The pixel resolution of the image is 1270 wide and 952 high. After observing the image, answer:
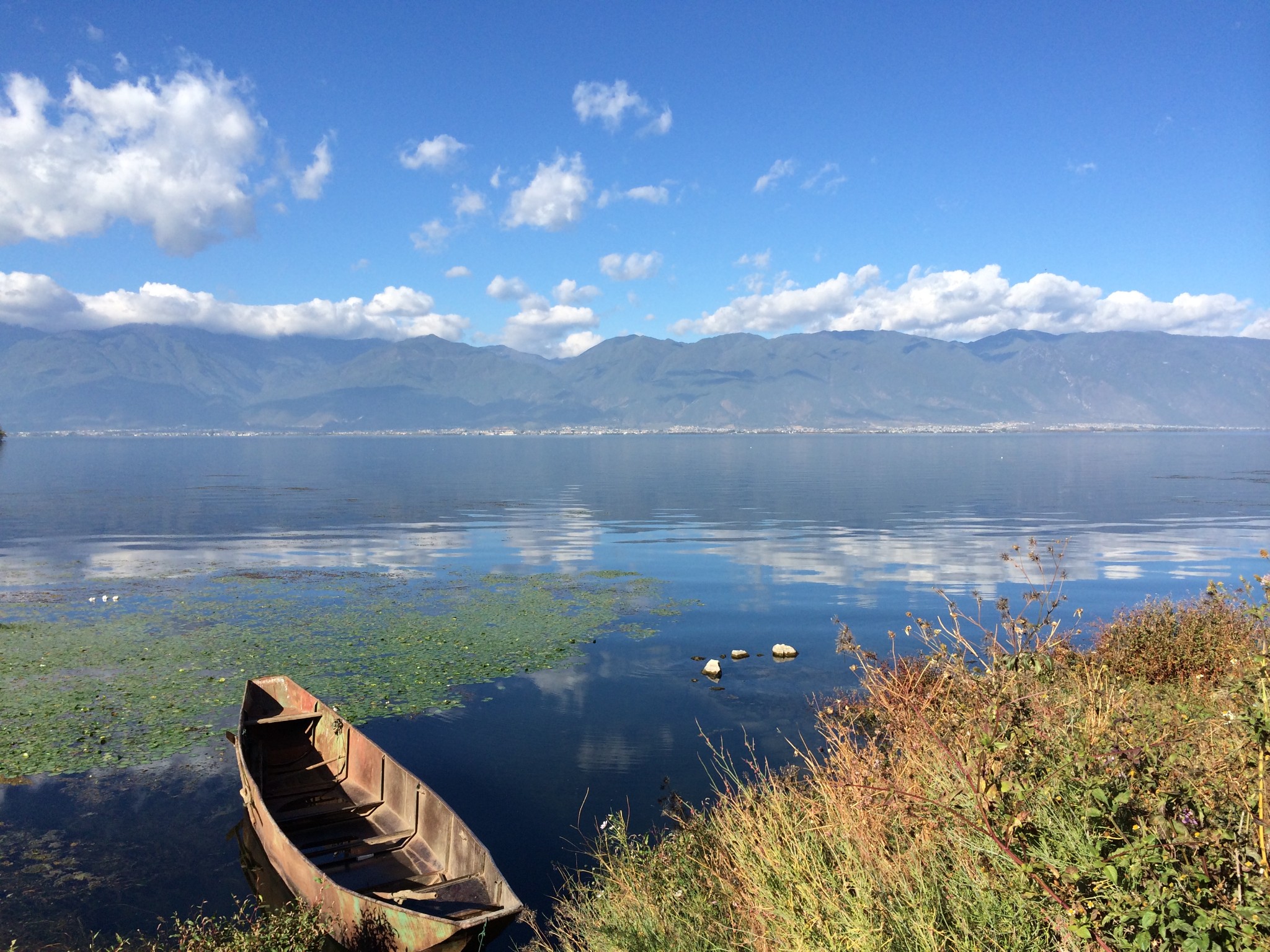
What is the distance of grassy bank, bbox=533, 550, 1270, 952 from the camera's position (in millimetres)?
5453

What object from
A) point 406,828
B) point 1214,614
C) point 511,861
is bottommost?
point 511,861

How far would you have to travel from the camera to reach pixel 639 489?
94750 millimetres

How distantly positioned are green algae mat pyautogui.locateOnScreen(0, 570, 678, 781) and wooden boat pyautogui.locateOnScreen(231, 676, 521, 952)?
10.6ft

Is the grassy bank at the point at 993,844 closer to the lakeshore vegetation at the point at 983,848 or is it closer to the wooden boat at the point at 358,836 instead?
the lakeshore vegetation at the point at 983,848

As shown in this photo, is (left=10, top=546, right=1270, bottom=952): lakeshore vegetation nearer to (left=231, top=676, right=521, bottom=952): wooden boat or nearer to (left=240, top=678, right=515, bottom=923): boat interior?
(left=231, top=676, right=521, bottom=952): wooden boat

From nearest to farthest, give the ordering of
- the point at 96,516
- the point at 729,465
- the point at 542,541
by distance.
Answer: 1. the point at 542,541
2. the point at 96,516
3. the point at 729,465

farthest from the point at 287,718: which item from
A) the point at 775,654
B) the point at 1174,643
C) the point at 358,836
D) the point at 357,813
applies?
the point at 1174,643

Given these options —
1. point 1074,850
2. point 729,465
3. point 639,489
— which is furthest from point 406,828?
point 729,465

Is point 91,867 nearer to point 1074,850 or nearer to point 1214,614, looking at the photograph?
point 1074,850

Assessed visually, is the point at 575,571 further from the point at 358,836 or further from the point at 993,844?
the point at 993,844

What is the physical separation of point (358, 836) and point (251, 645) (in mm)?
15135

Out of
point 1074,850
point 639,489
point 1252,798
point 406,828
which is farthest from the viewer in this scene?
point 639,489

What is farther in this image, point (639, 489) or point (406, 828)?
point (639, 489)

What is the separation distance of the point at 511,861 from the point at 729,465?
13265cm
